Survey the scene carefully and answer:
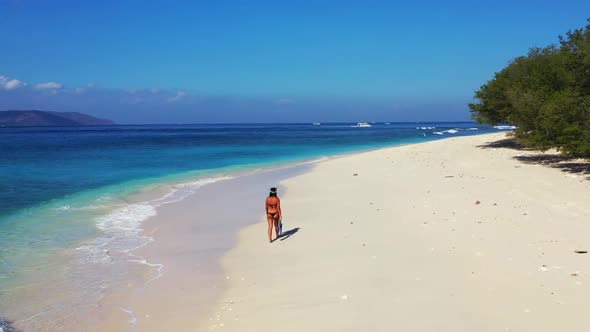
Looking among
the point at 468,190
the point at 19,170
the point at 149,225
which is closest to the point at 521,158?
the point at 468,190

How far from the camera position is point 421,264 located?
309 inches

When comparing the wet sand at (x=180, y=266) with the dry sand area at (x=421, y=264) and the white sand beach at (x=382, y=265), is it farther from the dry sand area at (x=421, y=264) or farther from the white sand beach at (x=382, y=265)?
the dry sand area at (x=421, y=264)

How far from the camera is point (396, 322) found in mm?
5750

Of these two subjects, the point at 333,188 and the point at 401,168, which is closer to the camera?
the point at 333,188

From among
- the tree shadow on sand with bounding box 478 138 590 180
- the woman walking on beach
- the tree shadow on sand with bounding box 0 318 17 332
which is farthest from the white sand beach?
the tree shadow on sand with bounding box 478 138 590 180

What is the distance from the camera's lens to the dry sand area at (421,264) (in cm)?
589

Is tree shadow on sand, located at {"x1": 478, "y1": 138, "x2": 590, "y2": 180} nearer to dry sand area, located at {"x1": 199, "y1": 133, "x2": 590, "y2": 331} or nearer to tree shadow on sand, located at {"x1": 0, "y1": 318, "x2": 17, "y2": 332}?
dry sand area, located at {"x1": 199, "y1": 133, "x2": 590, "y2": 331}

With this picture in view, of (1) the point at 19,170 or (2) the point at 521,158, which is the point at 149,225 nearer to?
(2) the point at 521,158

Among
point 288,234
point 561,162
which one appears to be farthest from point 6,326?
point 561,162

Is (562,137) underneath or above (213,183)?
above

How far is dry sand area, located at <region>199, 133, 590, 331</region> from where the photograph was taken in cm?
589

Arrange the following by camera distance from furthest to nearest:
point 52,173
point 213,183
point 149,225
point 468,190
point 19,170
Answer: point 19,170 < point 52,173 < point 213,183 < point 468,190 < point 149,225

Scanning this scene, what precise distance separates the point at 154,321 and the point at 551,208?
9815mm

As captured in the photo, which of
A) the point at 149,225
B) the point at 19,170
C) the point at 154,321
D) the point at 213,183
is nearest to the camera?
the point at 154,321
